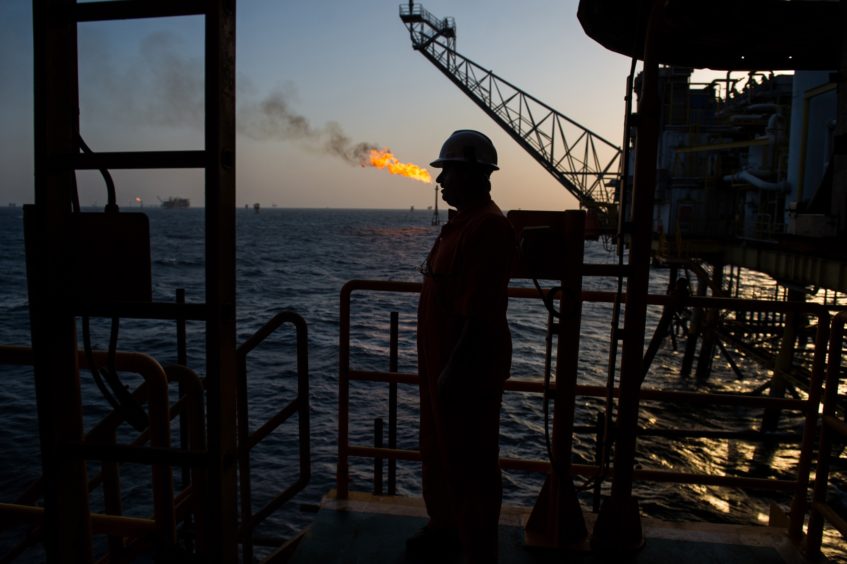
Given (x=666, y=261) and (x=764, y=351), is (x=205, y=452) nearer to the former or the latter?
(x=764, y=351)

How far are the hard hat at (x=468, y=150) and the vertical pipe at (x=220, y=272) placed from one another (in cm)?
110

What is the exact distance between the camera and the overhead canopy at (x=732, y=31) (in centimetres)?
399

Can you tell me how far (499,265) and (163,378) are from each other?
160 cm

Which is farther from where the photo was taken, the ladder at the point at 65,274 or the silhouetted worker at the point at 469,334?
the silhouetted worker at the point at 469,334

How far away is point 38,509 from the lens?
3.19 meters

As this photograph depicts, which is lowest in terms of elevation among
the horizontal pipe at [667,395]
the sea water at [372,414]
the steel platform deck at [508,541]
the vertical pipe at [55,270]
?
the sea water at [372,414]

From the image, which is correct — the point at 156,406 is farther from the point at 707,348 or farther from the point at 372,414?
the point at 707,348

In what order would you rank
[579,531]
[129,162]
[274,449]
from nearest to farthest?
[129,162] < [579,531] < [274,449]

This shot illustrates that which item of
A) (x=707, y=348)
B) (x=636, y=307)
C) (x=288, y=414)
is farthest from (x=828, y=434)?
(x=707, y=348)

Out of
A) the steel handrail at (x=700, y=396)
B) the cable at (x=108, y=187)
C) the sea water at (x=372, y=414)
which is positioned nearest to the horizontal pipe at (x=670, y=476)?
the steel handrail at (x=700, y=396)

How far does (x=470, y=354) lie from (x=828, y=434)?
7.33 feet

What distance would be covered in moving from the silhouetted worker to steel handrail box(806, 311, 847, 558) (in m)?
1.78

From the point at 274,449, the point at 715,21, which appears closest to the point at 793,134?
the point at 274,449

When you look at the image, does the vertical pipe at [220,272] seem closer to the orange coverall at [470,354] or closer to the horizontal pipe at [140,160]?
the horizontal pipe at [140,160]
